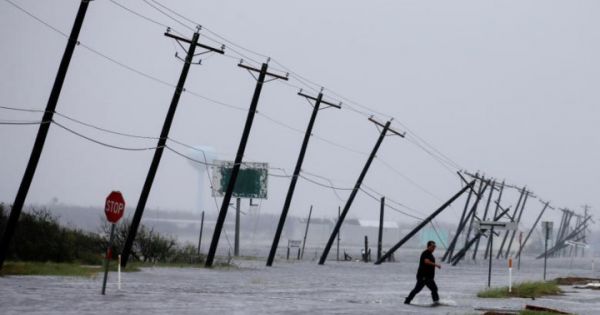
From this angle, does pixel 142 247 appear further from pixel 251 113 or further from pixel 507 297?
pixel 507 297

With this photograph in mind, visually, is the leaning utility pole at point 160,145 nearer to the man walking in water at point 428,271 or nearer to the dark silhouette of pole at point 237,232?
the man walking in water at point 428,271

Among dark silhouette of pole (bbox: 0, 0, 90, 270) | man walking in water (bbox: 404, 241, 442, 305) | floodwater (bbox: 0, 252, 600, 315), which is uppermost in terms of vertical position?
dark silhouette of pole (bbox: 0, 0, 90, 270)

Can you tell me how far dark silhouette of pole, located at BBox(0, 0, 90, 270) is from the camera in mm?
30375

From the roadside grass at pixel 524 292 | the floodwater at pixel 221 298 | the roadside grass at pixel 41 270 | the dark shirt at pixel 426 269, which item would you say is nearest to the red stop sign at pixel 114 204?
the floodwater at pixel 221 298

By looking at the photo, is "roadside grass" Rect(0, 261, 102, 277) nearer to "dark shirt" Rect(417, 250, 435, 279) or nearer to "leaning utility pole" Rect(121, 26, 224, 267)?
"leaning utility pole" Rect(121, 26, 224, 267)

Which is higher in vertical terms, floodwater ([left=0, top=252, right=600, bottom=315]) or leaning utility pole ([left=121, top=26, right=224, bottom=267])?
leaning utility pole ([left=121, top=26, right=224, bottom=267])

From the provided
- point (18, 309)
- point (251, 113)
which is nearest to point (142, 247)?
point (251, 113)

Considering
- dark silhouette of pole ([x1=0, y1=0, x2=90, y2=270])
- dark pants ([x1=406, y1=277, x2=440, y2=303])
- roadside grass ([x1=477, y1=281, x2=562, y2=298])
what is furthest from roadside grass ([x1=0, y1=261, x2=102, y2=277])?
roadside grass ([x1=477, y1=281, x2=562, y2=298])

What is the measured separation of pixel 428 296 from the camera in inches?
1252

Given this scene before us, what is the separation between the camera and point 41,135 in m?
30.8

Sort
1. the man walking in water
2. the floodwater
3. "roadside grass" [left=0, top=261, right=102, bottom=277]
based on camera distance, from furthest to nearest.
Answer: "roadside grass" [left=0, top=261, right=102, bottom=277] → the man walking in water → the floodwater

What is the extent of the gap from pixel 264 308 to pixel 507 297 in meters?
11.4

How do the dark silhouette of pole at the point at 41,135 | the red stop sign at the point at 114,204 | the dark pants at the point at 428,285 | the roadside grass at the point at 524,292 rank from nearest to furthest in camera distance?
the red stop sign at the point at 114,204 → the dark pants at the point at 428,285 → the dark silhouette of pole at the point at 41,135 → the roadside grass at the point at 524,292

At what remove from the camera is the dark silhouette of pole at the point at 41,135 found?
99.7 feet
